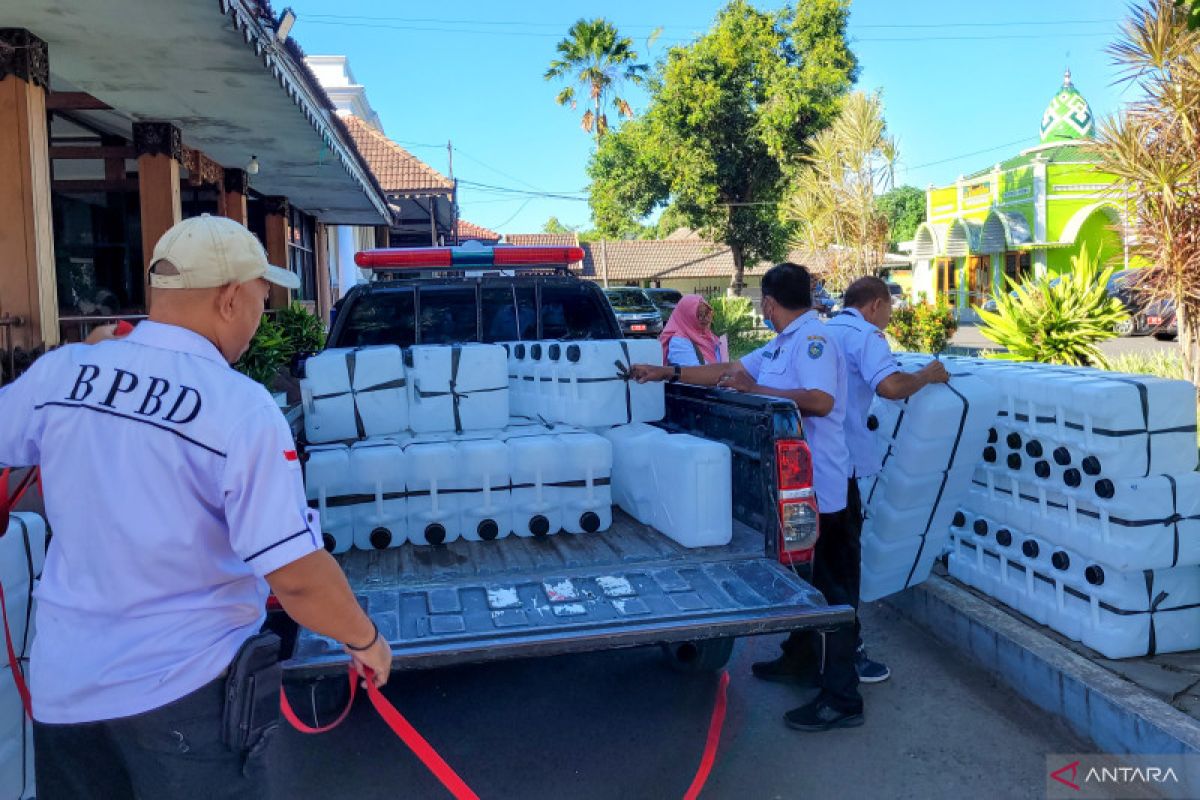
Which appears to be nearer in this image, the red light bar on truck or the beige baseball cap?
the beige baseball cap

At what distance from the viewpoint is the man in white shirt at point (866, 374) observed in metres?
4.29

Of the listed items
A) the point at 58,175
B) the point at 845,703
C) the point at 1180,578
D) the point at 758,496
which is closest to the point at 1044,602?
the point at 1180,578

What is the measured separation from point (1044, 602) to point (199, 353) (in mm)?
4139

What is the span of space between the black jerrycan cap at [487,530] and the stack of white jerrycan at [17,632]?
70.5 inches

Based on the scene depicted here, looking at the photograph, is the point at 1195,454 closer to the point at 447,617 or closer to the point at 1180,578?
the point at 1180,578

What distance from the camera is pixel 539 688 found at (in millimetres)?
4645

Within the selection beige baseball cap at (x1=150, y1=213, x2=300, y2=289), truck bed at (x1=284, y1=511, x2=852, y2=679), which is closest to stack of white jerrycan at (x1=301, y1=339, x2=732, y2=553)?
truck bed at (x1=284, y1=511, x2=852, y2=679)

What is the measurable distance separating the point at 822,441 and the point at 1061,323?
6457 mm

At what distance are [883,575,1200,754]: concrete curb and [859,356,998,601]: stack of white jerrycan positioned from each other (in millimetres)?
279

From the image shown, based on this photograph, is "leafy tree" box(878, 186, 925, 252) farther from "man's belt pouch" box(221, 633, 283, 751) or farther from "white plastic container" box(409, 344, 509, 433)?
"man's belt pouch" box(221, 633, 283, 751)

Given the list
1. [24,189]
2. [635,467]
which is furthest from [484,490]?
[24,189]

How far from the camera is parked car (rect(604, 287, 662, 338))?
20.4 metres

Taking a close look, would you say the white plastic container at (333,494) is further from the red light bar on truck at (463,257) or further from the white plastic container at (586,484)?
the red light bar on truck at (463,257)

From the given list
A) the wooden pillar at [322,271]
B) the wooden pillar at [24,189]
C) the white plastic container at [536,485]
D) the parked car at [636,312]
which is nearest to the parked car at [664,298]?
the parked car at [636,312]
